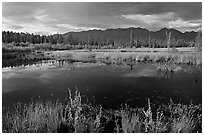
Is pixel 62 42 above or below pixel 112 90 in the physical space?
above

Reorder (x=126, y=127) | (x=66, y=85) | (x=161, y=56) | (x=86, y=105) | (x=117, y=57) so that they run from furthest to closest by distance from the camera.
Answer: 1. (x=117, y=57)
2. (x=161, y=56)
3. (x=66, y=85)
4. (x=86, y=105)
5. (x=126, y=127)

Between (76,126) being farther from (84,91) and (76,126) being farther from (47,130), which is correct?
(84,91)

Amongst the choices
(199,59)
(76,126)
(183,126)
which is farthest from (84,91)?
(199,59)

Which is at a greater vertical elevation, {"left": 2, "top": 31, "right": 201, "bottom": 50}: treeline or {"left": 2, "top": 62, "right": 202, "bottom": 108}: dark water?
{"left": 2, "top": 31, "right": 201, "bottom": 50}: treeline

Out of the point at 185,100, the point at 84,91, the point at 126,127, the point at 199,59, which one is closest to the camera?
the point at 126,127

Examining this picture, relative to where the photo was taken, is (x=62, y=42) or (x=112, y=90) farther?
(x=62, y=42)

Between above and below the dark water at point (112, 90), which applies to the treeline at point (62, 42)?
above

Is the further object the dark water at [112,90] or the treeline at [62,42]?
the treeline at [62,42]

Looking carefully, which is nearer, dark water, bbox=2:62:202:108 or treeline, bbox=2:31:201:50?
dark water, bbox=2:62:202:108

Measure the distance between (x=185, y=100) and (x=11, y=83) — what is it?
9.21 metres

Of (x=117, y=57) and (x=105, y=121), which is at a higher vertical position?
(x=117, y=57)

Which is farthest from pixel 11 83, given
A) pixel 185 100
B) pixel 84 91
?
pixel 185 100

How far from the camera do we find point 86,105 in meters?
6.81

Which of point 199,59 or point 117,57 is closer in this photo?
point 199,59
